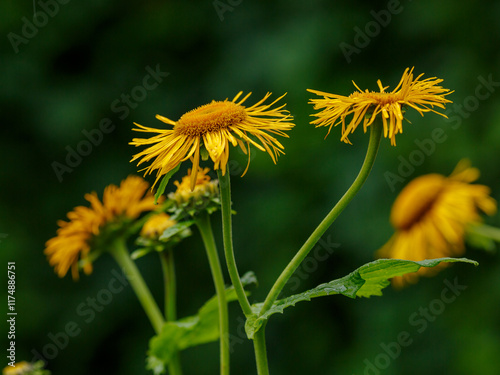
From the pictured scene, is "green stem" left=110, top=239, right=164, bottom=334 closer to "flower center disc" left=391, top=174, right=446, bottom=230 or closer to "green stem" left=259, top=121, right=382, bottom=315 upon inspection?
"green stem" left=259, top=121, right=382, bottom=315

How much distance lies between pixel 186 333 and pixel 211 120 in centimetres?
34

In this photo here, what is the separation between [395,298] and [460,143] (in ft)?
2.01

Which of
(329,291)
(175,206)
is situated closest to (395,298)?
(175,206)

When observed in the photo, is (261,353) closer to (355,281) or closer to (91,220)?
(355,281)

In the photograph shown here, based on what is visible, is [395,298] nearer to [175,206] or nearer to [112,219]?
[112,219]

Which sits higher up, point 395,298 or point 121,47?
point 121,47

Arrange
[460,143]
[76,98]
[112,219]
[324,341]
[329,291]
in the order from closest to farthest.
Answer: [329,291], [112,219], [460,143], [324,341], [76,98]

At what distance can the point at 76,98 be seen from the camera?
114 inches

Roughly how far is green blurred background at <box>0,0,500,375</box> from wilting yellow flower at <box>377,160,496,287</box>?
64 centimetres
